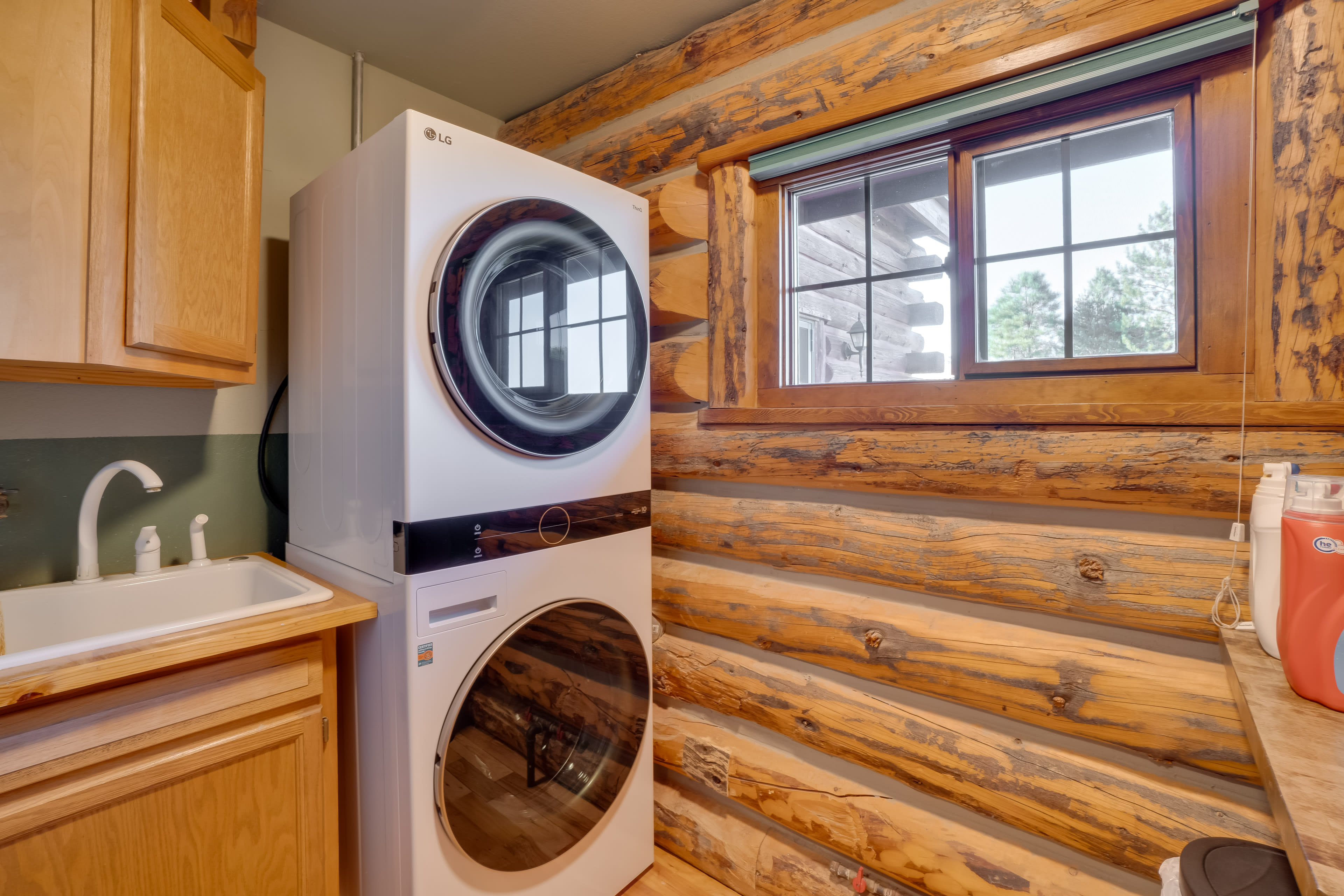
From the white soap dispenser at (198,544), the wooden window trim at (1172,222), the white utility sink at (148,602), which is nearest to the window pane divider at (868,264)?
the wooden window trim at (1172,222)

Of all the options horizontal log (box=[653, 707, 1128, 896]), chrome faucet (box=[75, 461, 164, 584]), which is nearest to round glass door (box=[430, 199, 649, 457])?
chrome faucet (box=[75, 461, 164, 584])

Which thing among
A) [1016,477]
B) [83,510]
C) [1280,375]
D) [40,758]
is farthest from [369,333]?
[1280,375]

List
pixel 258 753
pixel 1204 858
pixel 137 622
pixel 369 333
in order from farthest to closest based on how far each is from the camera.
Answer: pixel 137 622 → pixel 369 333 → pixel 258 753 → pixel 1204 858

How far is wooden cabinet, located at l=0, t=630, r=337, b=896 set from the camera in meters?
0.98

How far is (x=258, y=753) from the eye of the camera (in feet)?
3.98

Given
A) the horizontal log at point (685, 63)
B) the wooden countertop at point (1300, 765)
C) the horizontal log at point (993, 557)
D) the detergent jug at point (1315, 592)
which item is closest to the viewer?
the wooden countertop at point (1300, 765)

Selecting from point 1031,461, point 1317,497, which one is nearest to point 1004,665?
point 1031,461

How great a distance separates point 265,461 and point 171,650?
2.99 feet

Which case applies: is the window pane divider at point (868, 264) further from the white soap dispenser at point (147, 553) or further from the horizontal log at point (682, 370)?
the white soap dispenser at point (147, 553)

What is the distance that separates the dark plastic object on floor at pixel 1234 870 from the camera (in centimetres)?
81

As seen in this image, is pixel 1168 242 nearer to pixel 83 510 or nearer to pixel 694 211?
pixel 694 211

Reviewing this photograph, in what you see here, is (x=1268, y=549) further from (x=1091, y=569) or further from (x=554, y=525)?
(x=554, y=525)

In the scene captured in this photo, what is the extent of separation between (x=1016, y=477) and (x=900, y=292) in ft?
2.00

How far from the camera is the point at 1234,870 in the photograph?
85 centimetres
